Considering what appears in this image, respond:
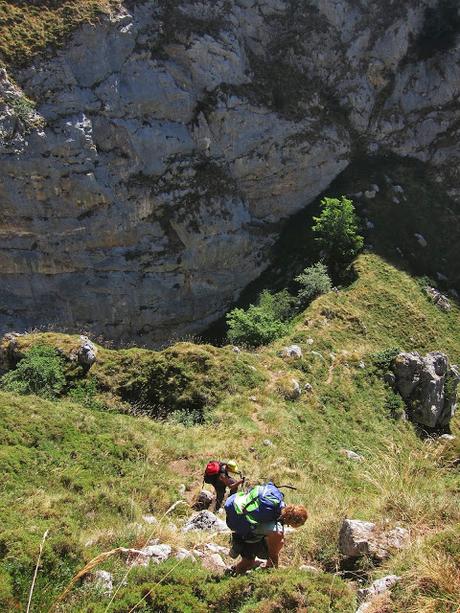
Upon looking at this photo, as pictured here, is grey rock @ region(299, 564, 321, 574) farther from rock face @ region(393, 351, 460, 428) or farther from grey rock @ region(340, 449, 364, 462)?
rock face @ region(393, 351, 460, 428)

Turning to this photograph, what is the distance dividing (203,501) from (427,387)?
44.7ft

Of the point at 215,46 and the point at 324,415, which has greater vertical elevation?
the point at 215,46

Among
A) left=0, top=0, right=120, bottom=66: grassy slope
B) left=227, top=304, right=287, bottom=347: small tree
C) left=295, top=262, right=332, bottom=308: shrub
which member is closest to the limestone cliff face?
left=0, top=0, right=120, bottom=66: grassy slope

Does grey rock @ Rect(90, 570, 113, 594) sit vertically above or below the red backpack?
above

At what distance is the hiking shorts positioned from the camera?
655 centimetres

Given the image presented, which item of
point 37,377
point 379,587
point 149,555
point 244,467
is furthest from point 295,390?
point 379,587

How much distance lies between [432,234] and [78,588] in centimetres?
3302

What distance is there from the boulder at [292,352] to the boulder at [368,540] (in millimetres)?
13739

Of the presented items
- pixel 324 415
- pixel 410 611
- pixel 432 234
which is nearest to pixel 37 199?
pixel 324 415

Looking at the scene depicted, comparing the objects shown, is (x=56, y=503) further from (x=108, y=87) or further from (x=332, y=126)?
(x=332, y=126)

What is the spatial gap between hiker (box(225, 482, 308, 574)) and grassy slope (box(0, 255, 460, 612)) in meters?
0.42

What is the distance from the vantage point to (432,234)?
33.9 m

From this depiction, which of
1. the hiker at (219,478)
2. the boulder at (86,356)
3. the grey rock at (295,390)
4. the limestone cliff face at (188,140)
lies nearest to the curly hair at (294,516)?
the hiker at (219,478)

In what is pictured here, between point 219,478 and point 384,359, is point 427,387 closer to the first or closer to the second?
point 384,359
